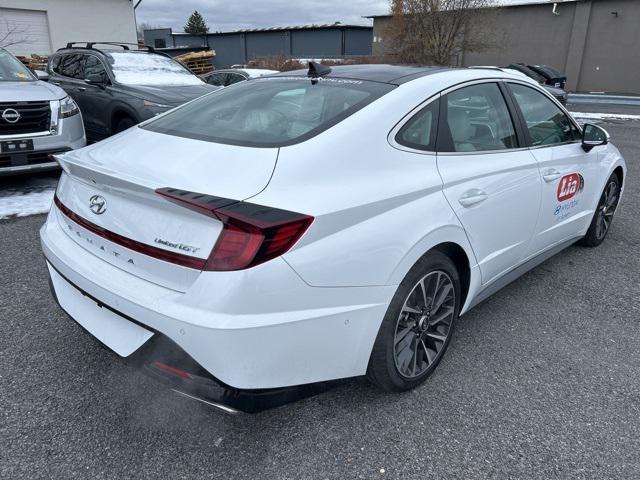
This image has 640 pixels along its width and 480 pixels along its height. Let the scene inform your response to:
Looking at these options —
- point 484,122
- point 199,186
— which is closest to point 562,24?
point 484,122

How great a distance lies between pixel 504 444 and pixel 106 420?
1778mm

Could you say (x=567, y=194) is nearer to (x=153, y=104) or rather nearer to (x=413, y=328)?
(x=413, y=328)

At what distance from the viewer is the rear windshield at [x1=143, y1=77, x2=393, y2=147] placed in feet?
7.46

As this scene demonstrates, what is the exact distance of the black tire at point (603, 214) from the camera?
4.34 metres

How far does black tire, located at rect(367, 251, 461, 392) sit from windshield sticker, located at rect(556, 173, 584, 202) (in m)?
1.34

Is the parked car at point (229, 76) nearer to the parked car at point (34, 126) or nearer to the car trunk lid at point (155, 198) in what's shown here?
the parked car at point (34, 126)

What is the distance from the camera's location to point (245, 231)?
177 centimetres

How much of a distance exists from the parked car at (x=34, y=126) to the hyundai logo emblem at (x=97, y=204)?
3.79 metres

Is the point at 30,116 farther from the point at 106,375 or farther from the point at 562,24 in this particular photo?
the point at 562,24

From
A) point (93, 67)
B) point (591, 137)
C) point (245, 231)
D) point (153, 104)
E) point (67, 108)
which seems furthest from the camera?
point (93, 67)

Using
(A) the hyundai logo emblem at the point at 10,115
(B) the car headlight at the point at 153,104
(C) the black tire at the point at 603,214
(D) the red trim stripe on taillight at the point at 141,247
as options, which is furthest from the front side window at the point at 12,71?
(C) the black tire at the point at 603,214

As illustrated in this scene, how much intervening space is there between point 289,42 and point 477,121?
39636 millimetres

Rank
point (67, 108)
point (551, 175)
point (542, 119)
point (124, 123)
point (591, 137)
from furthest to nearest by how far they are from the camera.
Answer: point (124, 123) < point (67, 108) < point (591, 137) < point (542, 119) < point (551, 175)

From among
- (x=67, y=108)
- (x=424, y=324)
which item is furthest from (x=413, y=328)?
(x=67, y=108)
